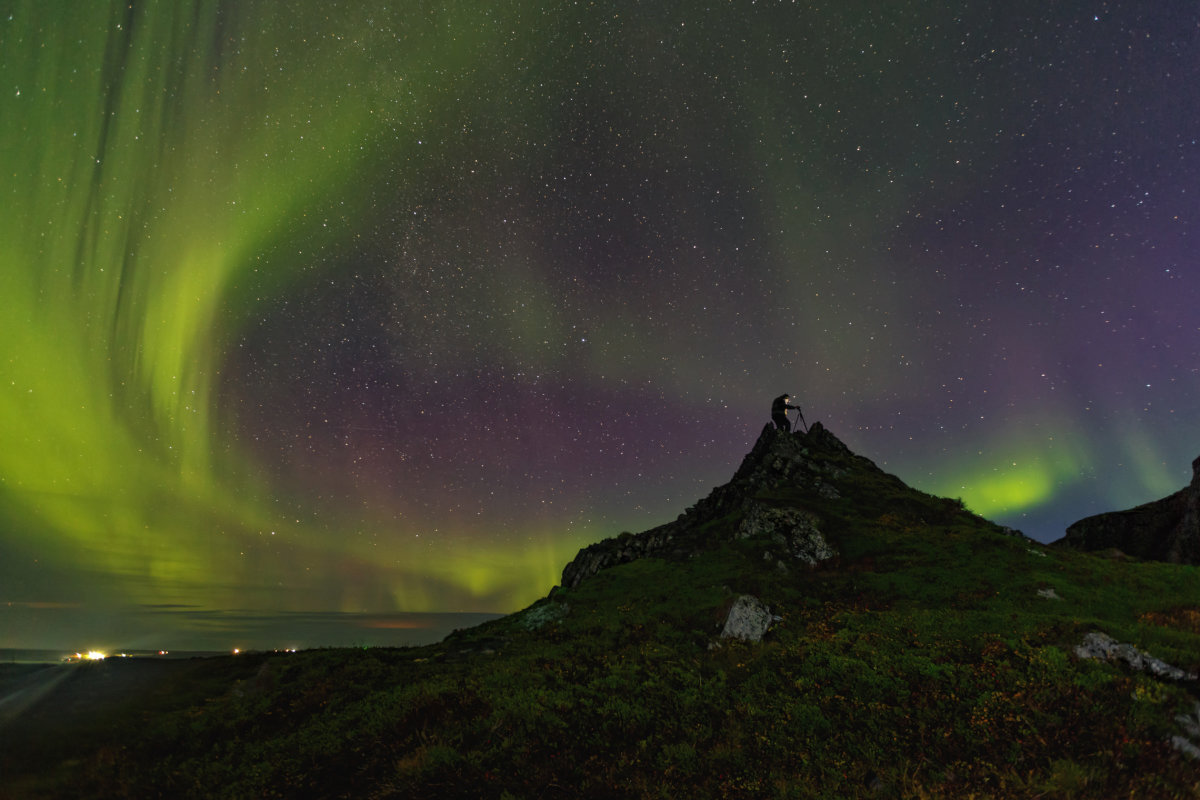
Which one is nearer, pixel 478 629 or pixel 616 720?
pixel 616 720

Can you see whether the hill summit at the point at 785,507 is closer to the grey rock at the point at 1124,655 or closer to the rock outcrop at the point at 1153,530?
the grey rock at the point at 1124,655

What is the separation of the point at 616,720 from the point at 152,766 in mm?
15106

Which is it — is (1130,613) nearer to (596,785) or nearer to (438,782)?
(596,785)

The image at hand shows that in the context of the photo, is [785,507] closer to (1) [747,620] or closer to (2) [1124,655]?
(1) [747,620]

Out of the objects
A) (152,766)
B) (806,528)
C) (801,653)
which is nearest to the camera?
(152,766)

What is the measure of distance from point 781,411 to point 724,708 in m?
45.4

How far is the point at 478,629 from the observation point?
3612cm

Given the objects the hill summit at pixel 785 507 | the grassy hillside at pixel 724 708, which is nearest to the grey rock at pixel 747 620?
the grassy hillside at pixel 724 708

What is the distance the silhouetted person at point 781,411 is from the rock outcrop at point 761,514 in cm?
153

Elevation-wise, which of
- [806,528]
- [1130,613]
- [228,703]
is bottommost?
[1130,613]

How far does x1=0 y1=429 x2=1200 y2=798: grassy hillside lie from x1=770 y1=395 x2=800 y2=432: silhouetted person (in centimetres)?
2819

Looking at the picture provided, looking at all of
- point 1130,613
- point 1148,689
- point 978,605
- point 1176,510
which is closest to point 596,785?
point 1148,689

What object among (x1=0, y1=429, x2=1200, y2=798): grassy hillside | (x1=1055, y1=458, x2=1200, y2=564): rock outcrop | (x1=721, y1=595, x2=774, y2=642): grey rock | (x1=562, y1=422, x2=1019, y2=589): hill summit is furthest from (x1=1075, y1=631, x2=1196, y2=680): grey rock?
(x1=1055, y1=458, x2=1200, y2=564): rock outcrop

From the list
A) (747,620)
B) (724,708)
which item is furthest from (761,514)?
(724,708)
